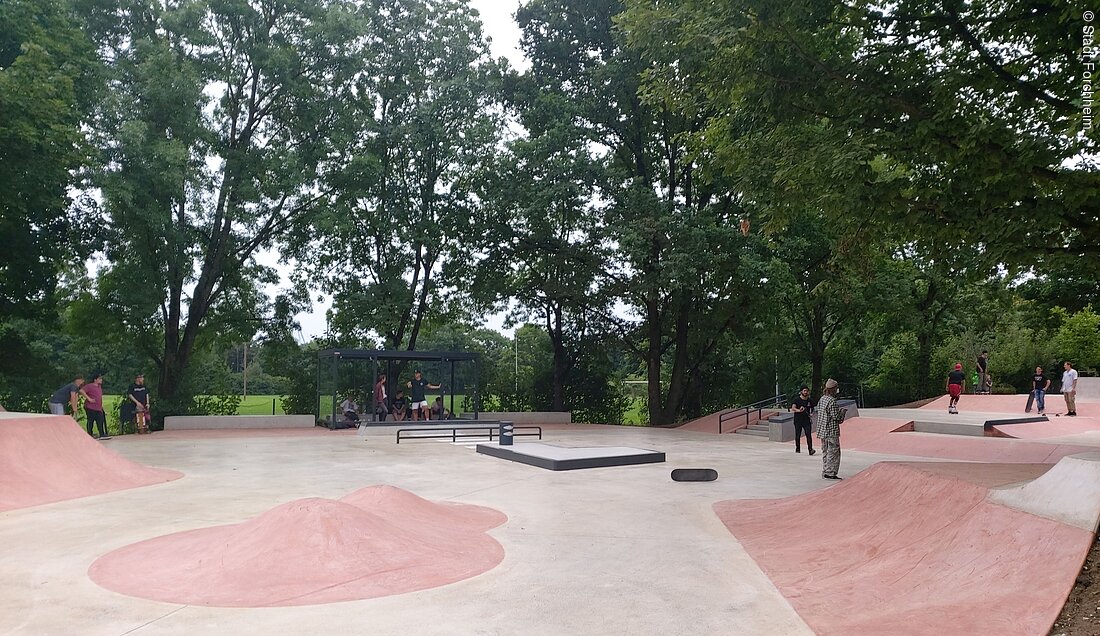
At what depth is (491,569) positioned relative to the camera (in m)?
6.20

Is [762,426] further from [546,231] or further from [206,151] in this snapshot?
[206,151]

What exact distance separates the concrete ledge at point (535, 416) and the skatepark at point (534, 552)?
1636 centimetres

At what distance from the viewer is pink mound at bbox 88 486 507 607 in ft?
17.5

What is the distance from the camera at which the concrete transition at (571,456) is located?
1326 cm

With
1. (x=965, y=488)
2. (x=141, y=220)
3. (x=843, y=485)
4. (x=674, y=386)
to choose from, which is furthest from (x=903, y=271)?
(x=141, y=220)

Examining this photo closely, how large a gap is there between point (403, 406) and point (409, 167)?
10.4 m

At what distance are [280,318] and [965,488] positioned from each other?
25.4 m

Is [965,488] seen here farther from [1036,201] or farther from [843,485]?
[1036,201]

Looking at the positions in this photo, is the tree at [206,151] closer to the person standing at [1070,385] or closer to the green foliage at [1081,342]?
the person standing at [1070,385]

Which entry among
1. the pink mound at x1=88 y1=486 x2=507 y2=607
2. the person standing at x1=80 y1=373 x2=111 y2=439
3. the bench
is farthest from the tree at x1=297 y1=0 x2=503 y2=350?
the pink mound at x1=88 y1=486 x2=507 y2=607

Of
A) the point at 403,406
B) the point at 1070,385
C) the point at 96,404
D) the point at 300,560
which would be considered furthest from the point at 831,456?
the point at 96,404

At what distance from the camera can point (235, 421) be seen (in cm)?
2428

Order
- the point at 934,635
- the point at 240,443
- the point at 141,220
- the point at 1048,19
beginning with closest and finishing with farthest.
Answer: the point at 934,635, the point at 1048,19, the point at 240,443, the point at 141,220

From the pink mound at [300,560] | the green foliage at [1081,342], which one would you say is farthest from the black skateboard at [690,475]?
the green foliage at [1081,342]
